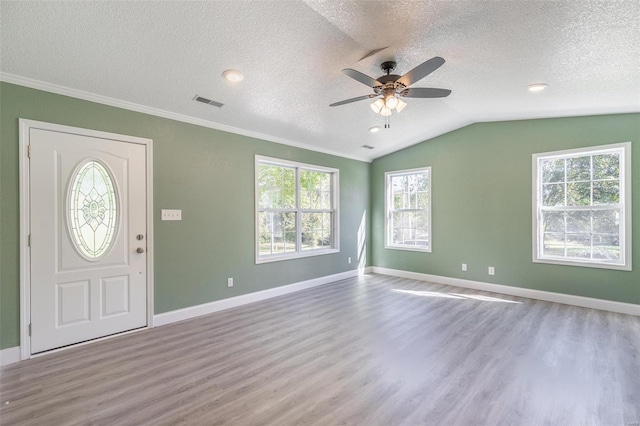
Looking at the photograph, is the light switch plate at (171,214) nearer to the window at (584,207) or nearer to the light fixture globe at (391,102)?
the light fixture globe at (391,102)

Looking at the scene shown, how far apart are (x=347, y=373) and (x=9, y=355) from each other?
3.03 metres

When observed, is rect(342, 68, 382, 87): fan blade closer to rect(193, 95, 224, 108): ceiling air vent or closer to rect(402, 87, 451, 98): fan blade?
rect(402, 87, 451, 98): fan blade

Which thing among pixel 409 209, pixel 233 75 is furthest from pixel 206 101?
pixel 409 209

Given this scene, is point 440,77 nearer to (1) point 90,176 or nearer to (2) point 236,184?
(2) point 236,184

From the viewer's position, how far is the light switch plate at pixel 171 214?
3.67 metres

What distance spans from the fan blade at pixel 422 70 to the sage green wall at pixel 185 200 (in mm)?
2654

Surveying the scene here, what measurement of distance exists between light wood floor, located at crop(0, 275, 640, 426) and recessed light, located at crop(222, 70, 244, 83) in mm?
2732

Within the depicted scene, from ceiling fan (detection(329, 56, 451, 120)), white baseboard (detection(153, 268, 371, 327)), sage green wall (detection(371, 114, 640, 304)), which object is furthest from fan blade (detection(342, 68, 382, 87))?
sage green wall (detection(371, 114, 640, 304))

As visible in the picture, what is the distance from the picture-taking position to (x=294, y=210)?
207 inches

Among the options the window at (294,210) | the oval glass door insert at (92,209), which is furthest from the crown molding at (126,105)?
the oval glass door insert at (92,209)

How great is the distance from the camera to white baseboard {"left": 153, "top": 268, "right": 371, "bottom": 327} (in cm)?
367

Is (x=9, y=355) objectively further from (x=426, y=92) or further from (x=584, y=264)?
(x=584, y=264)

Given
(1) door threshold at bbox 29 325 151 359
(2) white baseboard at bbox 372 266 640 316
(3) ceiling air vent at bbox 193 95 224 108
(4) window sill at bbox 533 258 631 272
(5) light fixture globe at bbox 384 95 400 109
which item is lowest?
(1) door threshold at bbox 29 325 151 359

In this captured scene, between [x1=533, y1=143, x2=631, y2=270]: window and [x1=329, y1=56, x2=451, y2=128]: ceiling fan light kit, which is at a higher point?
[x1=329, y1=56, x2=451, y2=128]: ceiling fan light kit
